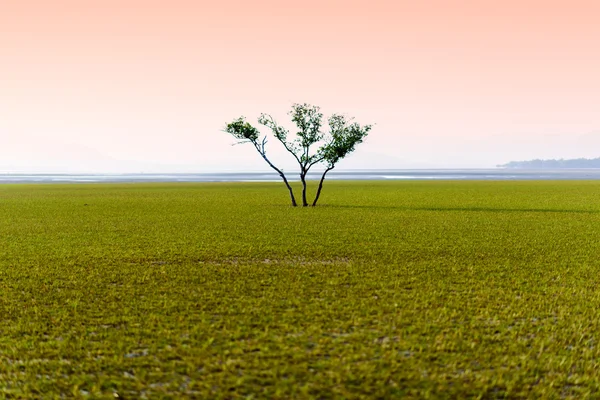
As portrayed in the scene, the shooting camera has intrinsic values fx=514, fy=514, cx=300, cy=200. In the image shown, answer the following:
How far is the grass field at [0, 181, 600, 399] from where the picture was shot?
580 centimetres

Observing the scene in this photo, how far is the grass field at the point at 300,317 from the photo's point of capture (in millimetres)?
5797

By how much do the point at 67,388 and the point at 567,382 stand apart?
5.58 m

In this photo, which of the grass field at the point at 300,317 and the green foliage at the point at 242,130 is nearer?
the grass field at the point at 300,317

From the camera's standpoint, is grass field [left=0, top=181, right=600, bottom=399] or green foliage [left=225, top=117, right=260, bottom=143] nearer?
grass field [left=0, top=181, right=600, bottom=399]

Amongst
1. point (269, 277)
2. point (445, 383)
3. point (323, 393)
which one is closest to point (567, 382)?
point (445, 383)

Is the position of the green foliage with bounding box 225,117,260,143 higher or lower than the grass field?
higher

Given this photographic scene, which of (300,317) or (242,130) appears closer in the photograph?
(300,317)

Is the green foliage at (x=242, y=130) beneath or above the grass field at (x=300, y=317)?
above

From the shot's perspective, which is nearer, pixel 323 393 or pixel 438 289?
pixel 323 393

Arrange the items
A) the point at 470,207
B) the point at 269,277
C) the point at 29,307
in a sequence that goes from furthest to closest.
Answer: the point at 470,207 < the point at 269,277 < the point at 29,307

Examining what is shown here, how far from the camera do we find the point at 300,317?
324 inches

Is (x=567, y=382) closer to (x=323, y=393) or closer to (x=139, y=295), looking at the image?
(x=323, y=393)

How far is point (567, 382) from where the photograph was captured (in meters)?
5.82

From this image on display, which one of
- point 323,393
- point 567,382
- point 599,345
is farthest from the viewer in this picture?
point 599,345
